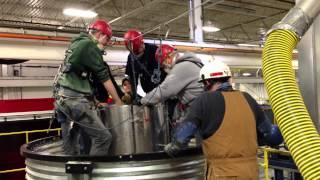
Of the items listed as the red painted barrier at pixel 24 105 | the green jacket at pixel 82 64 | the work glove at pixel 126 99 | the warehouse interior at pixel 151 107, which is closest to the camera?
the warehouse interior at pixel 151 107

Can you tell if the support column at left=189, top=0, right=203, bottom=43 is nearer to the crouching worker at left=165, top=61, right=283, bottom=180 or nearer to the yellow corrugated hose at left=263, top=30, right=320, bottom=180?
the crouching worker at left=165, top=61, right=283, bottom=180

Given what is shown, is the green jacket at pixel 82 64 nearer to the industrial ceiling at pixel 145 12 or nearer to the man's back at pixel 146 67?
the man's back at pixel 146 67

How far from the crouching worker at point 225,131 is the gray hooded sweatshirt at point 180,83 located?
2.60 ft

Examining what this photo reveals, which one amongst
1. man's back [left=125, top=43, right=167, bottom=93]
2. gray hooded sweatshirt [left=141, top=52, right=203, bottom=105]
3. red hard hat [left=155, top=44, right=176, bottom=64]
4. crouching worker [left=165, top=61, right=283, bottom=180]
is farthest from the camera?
man's back [left=125, top=43, right=167, bottom=93]

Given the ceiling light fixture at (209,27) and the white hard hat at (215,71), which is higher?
the ceiling light fixture at (209,27)

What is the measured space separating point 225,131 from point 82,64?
143cm

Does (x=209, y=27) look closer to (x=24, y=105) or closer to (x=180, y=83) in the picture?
(x=24, y=105)

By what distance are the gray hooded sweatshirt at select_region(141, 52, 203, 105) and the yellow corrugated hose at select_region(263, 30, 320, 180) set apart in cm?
142

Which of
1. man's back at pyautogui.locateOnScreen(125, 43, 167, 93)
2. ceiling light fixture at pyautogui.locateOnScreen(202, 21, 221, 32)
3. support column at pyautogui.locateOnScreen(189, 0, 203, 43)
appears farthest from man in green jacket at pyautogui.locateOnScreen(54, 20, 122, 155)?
ceiling light fixture at pyautogui.locateOnScreen(202, 21, 221, 32)

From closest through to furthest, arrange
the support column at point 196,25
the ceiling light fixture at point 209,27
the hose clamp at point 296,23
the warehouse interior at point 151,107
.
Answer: the warehouse interior at point 151,107
the hose clamp at point 296,23
the support column at point 196,25
the ceiling light fixture at point 209,27

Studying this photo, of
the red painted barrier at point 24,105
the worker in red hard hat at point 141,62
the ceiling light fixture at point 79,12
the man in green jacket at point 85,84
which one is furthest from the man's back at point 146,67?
the ceiling light fixture at point 79,12

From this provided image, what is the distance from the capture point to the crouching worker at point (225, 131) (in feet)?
7.77

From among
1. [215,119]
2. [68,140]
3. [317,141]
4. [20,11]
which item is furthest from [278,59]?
[20,11]

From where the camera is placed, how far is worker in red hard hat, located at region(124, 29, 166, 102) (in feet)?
13.2
